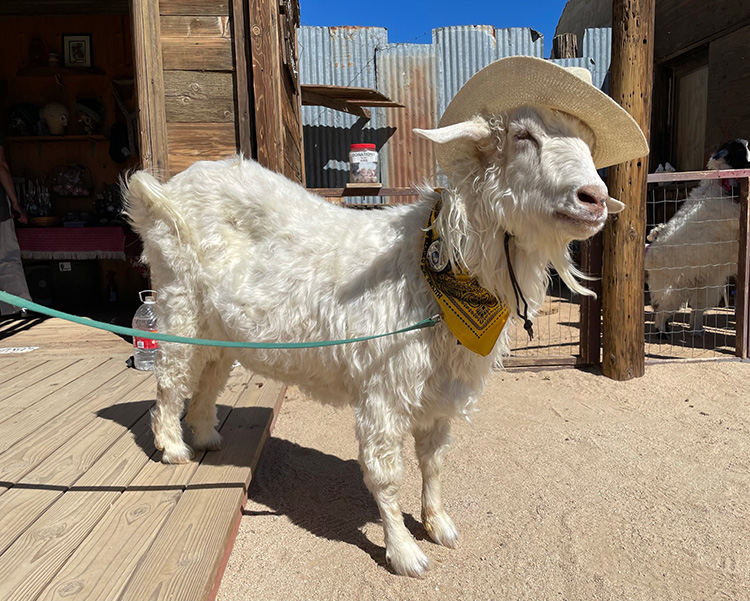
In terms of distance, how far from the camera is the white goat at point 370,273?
1.93 meters

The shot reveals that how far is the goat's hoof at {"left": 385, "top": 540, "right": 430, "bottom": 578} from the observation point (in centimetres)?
233

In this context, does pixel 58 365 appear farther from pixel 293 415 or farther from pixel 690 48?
pixel 690 48

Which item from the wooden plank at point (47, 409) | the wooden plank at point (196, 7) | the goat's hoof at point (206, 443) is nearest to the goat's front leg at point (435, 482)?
the goat's hoof at point (206, 443)

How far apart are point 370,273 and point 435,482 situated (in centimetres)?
106

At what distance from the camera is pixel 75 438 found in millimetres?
Answer: 3248

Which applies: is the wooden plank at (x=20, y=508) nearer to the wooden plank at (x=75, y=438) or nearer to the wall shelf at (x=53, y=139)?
the wooden plank at (x=75, y=438)

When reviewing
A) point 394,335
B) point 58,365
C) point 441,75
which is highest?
point 441,75

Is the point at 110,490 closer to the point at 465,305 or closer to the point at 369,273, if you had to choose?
the point at 369,273

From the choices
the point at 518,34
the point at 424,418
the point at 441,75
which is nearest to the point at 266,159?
the point at 424,418

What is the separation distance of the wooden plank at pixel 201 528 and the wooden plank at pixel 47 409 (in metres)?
1.15

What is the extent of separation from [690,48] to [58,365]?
9889mm

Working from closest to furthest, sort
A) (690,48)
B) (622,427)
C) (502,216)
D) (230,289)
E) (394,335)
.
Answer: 1. (502,216)
2. (394,335)
3. (230,289)
4. (622,427)
5. (690,48)

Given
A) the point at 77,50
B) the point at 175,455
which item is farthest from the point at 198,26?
the point at 77,50

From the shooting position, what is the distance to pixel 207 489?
8.84ft
